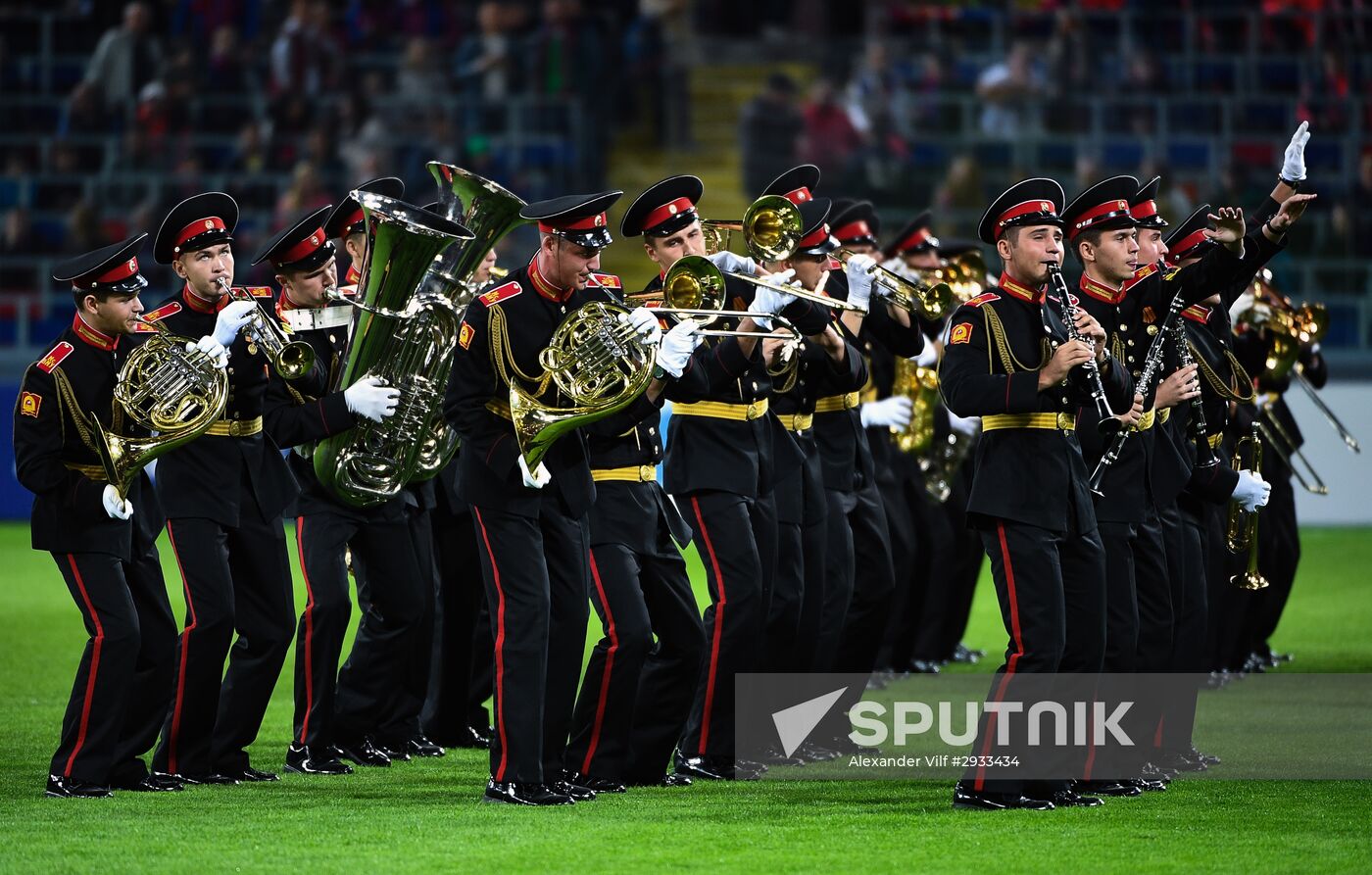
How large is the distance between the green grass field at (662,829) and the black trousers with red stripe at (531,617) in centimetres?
24

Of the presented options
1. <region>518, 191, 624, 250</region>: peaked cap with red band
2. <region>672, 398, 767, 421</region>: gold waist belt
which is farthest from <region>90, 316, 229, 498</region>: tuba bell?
<region>672, 398, 767, 421</region>: gold waist belt

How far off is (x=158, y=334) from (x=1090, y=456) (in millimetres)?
3266

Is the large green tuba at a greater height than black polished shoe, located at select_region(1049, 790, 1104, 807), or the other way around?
the large green tuba

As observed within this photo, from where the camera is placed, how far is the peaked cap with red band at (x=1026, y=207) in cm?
695

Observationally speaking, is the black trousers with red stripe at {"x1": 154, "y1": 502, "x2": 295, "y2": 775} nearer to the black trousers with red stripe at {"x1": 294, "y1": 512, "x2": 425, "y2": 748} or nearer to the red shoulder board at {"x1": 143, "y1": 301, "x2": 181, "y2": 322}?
the black trousers with red stripe at {"x1": 294, "y1": 512, "x2": 425, "y2": 748}

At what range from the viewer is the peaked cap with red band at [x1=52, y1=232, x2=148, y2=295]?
7.07m

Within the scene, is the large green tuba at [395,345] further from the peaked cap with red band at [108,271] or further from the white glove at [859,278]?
the white glove at [859,278]

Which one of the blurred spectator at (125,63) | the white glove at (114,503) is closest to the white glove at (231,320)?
the white glove at (114,503)

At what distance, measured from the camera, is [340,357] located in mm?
7750

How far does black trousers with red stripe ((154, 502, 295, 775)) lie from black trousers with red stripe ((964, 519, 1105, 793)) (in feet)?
8.28

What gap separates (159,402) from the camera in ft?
23.0

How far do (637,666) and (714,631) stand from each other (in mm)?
603

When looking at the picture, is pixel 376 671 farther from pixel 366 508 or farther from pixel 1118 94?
pixel 1118 94

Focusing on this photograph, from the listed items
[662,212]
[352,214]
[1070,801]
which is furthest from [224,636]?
[1070,801]
